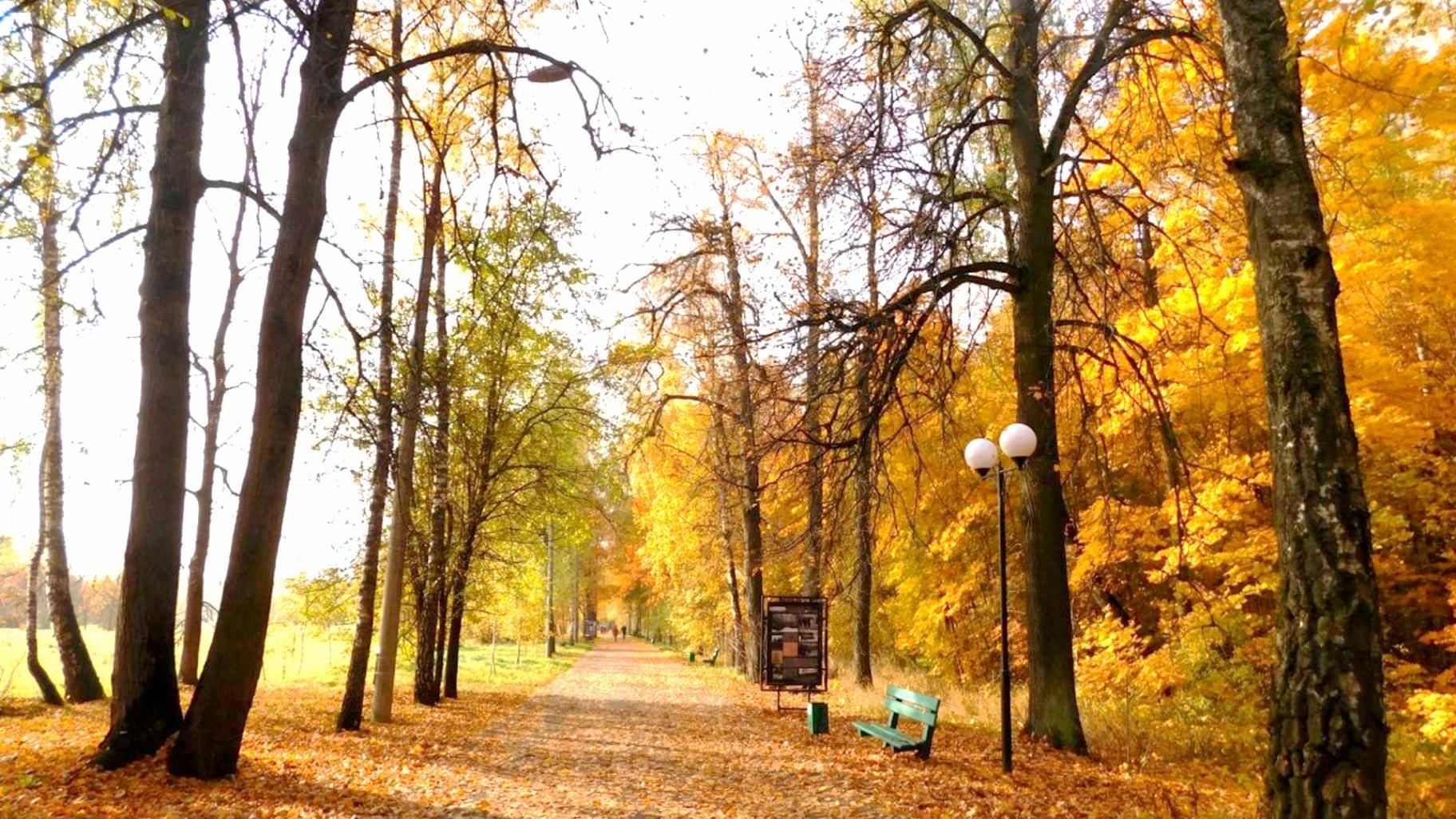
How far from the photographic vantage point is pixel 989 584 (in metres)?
17.0

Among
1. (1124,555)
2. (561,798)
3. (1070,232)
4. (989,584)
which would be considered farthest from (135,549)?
(989,584)

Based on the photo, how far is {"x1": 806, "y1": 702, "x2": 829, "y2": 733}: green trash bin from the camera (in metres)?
11.0

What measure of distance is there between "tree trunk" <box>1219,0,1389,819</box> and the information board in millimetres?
10114

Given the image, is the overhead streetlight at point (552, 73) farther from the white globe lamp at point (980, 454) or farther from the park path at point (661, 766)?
the park path at point (661, 766)

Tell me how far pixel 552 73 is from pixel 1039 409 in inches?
237

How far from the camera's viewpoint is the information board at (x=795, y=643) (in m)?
13.9

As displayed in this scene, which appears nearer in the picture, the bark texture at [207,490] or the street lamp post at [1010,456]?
the street lamp post at [1010,456]

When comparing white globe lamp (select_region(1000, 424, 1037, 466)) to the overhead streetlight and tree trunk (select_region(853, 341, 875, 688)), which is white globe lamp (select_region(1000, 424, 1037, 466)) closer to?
tree trunk (select_region(853, 341, 875, 688))

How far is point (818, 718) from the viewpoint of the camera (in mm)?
11039

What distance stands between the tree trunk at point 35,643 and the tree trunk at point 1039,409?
12142 mm

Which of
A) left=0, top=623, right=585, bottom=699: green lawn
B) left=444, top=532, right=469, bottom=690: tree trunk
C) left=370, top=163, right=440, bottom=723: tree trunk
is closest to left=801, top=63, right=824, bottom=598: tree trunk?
left=370, top=163, right=440, bottom=723: tree trunk

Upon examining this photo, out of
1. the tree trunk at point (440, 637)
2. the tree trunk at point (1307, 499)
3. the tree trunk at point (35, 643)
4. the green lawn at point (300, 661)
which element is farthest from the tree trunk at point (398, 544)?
the tree trunk at point (1307, 499)

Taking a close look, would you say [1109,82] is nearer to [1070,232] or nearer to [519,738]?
[1070,232]

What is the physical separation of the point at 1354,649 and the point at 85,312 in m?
10.3
